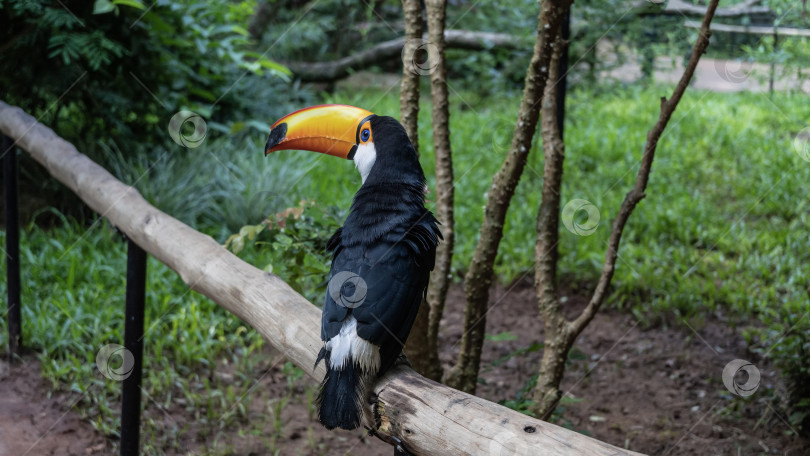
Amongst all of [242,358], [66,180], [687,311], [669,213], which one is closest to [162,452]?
[242,358]

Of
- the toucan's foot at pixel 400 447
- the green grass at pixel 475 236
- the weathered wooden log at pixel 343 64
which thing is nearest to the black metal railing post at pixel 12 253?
the green grass at pixel 475 236

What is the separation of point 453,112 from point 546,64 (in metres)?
4.95

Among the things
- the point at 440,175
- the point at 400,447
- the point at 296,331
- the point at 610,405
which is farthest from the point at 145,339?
the point at 400,447

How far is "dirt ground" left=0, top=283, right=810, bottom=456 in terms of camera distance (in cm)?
290

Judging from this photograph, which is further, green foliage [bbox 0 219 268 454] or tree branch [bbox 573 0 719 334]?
green foliage [bbox 0 219 268 454]

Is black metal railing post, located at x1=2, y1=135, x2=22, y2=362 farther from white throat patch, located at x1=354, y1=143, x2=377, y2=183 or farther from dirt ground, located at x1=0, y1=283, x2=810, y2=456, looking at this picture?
white throat patch, located at x1=354, y1=143, x2=377, y2=183

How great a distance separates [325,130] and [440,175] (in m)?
0.73

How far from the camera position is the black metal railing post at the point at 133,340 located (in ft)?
8.33

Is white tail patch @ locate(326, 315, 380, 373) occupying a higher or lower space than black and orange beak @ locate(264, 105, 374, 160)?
lower

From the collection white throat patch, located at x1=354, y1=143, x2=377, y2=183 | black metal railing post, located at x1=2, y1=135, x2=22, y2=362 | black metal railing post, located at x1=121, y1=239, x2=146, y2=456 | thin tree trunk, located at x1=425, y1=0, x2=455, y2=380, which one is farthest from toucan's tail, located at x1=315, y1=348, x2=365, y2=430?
black metal railing post, located at x1=2, y1=135, x2=22, y2=362

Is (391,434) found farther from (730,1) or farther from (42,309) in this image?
(730,1)

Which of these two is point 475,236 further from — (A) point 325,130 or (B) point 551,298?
(A) point 325,130

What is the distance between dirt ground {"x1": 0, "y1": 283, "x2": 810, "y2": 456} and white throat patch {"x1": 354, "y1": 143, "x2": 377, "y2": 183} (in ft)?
3.50

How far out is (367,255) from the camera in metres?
1.81
